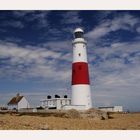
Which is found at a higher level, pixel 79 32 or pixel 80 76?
Result: pixel 79 32

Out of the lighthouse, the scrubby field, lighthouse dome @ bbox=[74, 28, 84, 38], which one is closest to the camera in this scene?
the scrubby field

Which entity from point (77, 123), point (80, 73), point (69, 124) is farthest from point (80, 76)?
point (69, 124)

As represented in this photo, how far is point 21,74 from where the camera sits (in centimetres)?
912

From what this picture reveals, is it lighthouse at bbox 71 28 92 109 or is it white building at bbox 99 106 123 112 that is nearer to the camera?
white building at bbox 99 106 123 112

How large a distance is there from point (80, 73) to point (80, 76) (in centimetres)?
13

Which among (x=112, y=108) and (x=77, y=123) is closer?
(x=77, y=123)

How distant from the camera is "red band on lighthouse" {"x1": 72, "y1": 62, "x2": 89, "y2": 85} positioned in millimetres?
10087

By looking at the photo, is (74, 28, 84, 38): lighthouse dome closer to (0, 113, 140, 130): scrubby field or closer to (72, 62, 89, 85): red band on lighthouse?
(72, 62, 89, 85): red band on lighthouse

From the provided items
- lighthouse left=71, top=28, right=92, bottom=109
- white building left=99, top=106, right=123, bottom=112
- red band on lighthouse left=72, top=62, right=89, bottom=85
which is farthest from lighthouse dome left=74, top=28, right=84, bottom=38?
white building left=99, top=106, right=123, bottom=112

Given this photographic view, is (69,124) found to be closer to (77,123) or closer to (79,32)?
(77,123)

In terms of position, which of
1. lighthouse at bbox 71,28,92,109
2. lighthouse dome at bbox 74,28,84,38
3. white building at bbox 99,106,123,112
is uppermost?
lighthouse dome at bbox 74,28,84,38

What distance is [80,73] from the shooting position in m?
10.6
